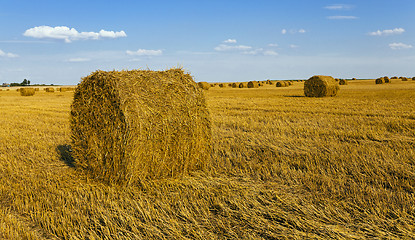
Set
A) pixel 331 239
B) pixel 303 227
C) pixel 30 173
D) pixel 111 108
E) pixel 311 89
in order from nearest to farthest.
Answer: pixel 331 239
pixel 303 227
pixel 111 108
pixel 30 173
pixel 311 89

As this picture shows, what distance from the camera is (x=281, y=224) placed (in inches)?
155

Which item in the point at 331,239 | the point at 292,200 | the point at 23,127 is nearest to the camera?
the point at 331,239

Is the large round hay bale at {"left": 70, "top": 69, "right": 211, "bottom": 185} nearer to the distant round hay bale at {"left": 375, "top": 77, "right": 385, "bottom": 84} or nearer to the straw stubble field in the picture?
the straw stubble field

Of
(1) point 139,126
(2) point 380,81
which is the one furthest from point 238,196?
(2) point 380,81

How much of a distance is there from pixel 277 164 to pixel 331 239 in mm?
2708

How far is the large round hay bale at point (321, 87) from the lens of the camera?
22.7 m

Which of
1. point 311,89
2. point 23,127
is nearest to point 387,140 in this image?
point 23,127

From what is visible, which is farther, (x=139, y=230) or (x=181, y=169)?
(x=181, y=169)

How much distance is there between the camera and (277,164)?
6199mm

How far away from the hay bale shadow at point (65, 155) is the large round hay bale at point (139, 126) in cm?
78

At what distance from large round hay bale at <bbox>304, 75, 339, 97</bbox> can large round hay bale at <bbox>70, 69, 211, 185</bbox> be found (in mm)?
18487

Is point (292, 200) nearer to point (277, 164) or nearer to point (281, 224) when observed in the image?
point (281, 224)

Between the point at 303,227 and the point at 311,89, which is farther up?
the point at 311,89

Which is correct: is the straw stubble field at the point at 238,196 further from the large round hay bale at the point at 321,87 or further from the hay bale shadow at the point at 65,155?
the large round hay bale at the point at 321,87
